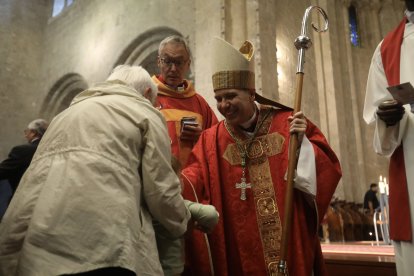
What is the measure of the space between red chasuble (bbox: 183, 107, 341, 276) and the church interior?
351cm

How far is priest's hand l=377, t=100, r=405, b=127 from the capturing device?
2.14m

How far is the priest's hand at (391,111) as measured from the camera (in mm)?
2139

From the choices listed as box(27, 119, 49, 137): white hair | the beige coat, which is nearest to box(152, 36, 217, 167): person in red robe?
the beige coat

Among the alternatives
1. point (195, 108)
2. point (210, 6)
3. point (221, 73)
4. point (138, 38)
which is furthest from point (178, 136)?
point (138, 38)

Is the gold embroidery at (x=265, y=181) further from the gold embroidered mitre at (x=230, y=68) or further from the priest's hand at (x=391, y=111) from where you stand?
the priest's hand at (x=391, y=111)

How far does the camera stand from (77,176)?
164cm

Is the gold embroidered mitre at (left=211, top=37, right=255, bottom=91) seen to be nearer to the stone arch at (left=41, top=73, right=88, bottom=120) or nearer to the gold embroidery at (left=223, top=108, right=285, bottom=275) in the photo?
the gold embroidery at (left=223, top=108, right=285, bottom=275)

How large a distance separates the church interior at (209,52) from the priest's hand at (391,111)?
395 centimetres

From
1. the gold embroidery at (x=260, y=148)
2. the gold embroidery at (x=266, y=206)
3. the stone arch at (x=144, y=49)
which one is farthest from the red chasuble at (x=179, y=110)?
the stone arch at (x=144, y=49)

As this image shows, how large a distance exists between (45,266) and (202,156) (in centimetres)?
145

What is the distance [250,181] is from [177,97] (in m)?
1.08

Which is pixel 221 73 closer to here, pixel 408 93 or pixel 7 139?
pixel 408 93

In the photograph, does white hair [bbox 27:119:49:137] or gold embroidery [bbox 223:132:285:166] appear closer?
gold embroidery [bbox 223:132:285:166]

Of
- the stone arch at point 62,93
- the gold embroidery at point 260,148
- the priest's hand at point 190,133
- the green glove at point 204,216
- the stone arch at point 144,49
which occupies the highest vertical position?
the stone arch at point 144,49
